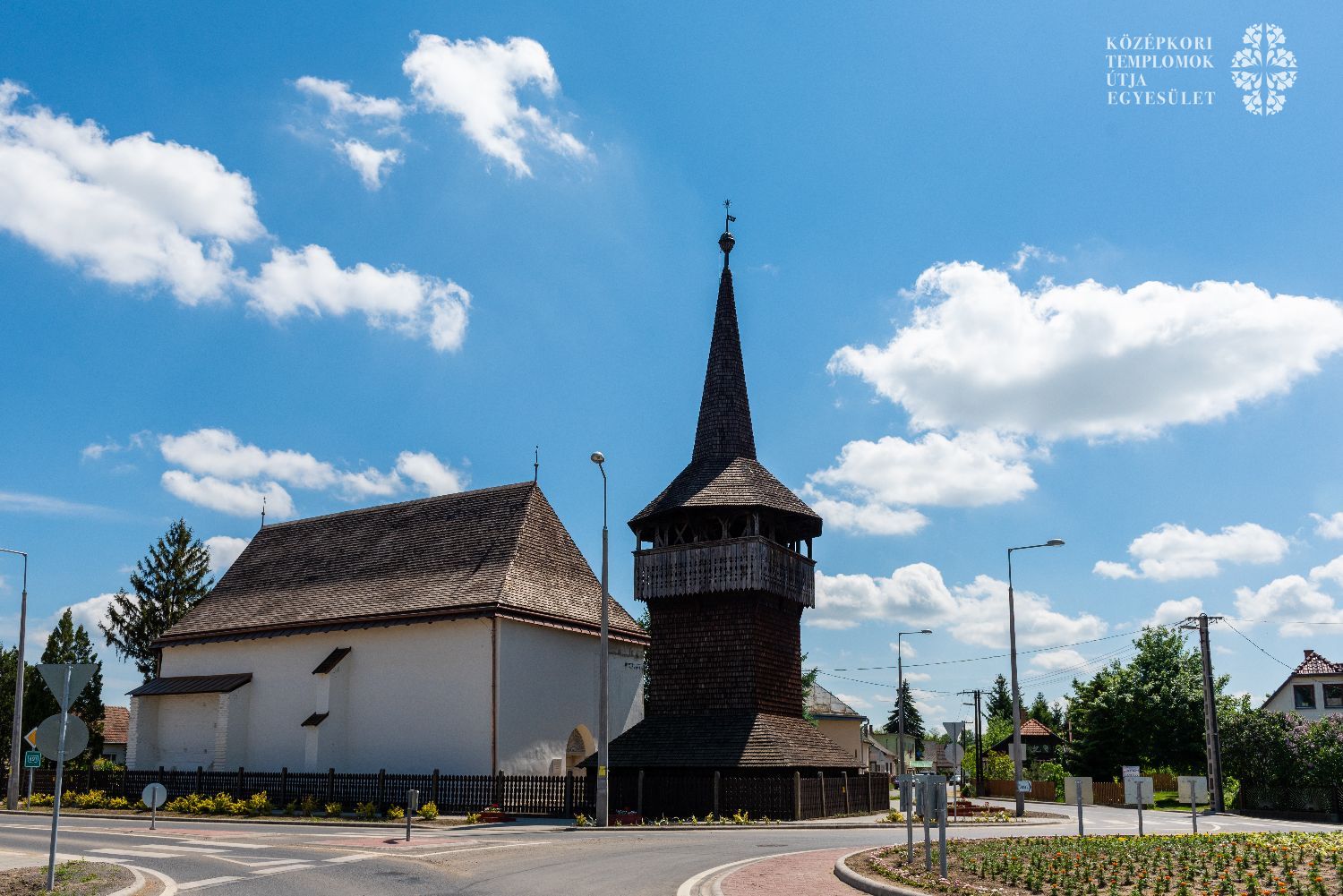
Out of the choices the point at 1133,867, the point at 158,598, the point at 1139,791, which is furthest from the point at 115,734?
the point at 1133,867

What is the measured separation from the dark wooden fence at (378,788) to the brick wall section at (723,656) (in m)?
5.51

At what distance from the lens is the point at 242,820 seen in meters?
30.3

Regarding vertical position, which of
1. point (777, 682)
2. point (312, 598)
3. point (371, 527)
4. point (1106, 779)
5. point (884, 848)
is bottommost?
point (1106, 779)

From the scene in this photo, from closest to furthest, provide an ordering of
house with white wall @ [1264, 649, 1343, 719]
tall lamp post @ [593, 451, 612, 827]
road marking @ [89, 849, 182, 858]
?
road marking @ [89, 849, 182, 858], tall lamp post @ [593, 451, 612, 827], house with white wall @ [1264, 649, 1343, 719]

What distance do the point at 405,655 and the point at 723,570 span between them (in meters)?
11.2

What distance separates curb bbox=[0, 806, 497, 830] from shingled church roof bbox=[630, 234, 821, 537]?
12.9 m

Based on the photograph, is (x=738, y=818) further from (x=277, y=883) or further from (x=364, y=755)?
(x=277, y=883)

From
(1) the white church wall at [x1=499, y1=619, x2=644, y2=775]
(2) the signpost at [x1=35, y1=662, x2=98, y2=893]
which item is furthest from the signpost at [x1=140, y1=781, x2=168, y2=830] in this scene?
(1) the white church wall at [x1=499, y1=619, x2=644, y2=775]

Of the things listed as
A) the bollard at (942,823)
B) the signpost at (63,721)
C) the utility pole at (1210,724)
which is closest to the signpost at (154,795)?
the signpost at (63,721)

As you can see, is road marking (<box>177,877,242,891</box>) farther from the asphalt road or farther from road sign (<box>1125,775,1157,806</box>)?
road sign (<box>1125,775,1157,806</box>)

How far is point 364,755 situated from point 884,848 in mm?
22961

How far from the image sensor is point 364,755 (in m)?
36.3

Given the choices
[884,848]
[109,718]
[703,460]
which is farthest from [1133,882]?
[109,718]

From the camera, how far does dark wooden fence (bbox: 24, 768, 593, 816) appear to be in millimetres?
30641
